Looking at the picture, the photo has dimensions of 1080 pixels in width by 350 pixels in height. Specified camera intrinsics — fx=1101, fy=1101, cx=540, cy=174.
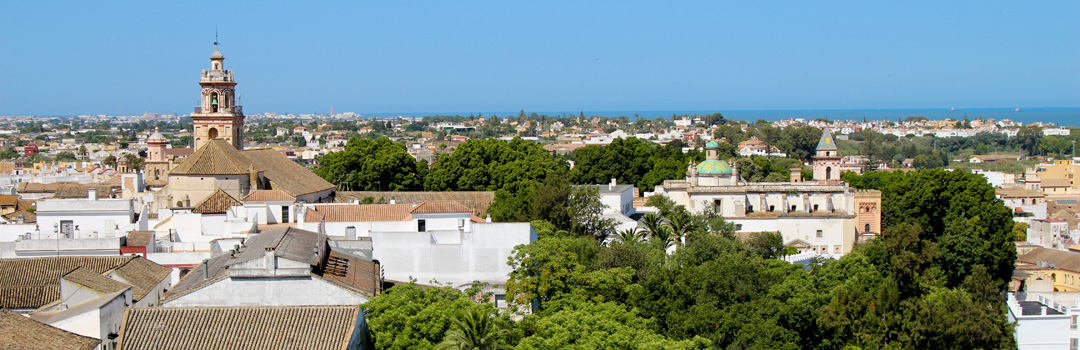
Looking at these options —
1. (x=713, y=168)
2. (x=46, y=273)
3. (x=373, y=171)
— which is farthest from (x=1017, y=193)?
(x=46, y=273)

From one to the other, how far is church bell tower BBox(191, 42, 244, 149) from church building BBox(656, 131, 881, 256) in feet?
72.2

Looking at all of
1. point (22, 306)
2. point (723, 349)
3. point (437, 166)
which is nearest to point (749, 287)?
point (723, 349)

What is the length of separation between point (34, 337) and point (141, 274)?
7.76 metres

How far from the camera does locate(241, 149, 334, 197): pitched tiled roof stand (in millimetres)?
43575

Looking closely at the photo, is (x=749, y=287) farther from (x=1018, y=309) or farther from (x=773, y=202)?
(x=773, y=202)

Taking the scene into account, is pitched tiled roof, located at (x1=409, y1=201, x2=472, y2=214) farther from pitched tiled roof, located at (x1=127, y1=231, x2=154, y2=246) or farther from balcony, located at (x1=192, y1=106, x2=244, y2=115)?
balcony, located at (x1=192, y1=106, x2=244, y2=115)

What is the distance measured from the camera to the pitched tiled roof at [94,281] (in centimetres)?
2333

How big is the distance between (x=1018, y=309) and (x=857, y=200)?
1575cm

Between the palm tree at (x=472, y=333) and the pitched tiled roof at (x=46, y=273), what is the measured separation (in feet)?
24.5

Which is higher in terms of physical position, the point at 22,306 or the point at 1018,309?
the point at 22,306

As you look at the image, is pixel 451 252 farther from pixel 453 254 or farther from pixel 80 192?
pixel 80 192

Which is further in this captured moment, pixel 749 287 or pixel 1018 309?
pixel 1018 309

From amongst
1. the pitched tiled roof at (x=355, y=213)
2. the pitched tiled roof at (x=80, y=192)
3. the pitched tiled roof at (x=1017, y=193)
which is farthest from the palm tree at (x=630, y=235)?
the pitched tiled roof at (x=1017, y=193)

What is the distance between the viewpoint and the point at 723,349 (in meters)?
27.6
